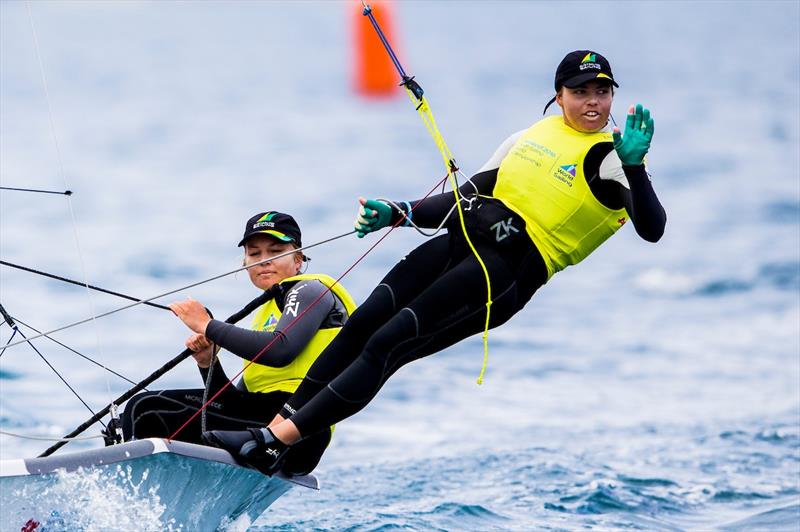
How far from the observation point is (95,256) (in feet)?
49.3

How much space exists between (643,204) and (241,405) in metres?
1.59

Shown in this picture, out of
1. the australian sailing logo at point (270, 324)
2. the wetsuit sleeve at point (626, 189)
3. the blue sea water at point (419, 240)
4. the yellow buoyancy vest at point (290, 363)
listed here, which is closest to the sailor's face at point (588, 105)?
the wetsuit sleeve at point (626, 189)

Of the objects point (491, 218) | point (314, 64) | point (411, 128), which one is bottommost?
point (491, 218)

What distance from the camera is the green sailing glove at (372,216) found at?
4594 millimetres

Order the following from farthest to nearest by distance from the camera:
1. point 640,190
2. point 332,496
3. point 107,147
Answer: point 107,147 → point 332,496 → point 640,190

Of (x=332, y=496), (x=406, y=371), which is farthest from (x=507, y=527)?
(x=406, y=371)

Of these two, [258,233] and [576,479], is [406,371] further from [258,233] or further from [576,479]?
[258,233]

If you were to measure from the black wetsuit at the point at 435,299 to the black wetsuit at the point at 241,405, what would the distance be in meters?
0.18

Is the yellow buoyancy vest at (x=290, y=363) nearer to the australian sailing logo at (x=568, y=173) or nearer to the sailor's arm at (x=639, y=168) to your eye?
the australian sailing logo at (x=568, y=173)

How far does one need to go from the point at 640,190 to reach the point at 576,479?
3.92 metres

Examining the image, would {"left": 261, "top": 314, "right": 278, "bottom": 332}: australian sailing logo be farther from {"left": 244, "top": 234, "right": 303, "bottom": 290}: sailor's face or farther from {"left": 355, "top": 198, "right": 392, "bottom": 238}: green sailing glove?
{"left": 355, "top": 198, "right": 392, "bottom": 238}: green sailing glove

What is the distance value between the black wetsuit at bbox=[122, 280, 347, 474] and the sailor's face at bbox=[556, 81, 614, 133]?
1.05m

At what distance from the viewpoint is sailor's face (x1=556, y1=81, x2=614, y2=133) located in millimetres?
4664

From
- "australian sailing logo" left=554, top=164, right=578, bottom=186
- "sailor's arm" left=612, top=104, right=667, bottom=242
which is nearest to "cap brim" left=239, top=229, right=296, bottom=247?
"australian sailing logo" left=554, top=164, right=578, bottom=186
